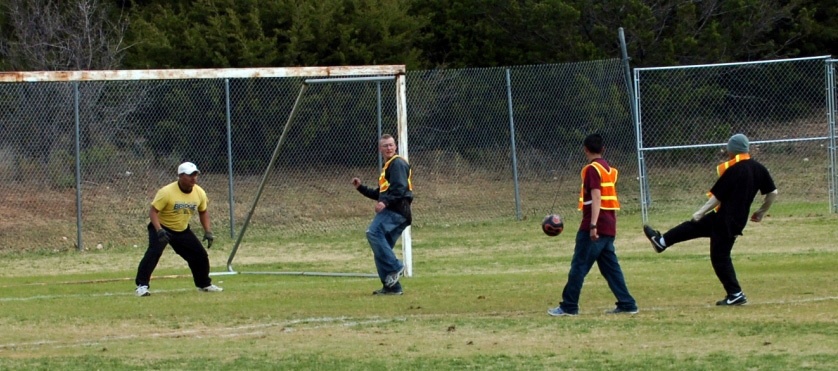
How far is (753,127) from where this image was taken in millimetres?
26453

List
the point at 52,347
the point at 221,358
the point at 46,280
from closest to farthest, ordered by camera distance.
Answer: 1. the point at 221,358
2. the point at 52,347
3. the point at 46,280

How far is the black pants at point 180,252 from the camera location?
46.2 ft

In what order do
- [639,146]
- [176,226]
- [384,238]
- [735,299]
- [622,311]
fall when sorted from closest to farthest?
1. [622,311]
2. [735,299]
3. [384,238]
4. [176,226]
5. [639,146]

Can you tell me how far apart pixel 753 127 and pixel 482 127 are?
5.96 meters

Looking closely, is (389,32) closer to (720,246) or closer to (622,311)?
(720,246)

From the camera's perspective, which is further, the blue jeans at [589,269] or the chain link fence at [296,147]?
the chain link fence at [296,147]

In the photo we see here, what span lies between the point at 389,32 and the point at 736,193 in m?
17.9

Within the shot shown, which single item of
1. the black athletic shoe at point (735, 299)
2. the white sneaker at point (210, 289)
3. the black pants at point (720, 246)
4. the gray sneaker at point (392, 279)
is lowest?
the black athletic shoe at point (735, 299)

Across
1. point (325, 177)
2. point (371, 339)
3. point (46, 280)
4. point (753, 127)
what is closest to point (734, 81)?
point (753, 127)

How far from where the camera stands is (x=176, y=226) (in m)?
14.3

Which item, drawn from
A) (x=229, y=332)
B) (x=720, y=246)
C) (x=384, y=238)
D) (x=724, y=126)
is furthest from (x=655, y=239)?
(x=724, y=126)

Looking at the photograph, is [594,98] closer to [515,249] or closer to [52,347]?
[515,249]

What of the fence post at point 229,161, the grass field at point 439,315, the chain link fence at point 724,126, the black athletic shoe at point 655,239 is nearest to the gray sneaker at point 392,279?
the grass field at point 439,315

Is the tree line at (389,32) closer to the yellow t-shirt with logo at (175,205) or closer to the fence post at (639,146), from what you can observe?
the fence post at (639,146)
